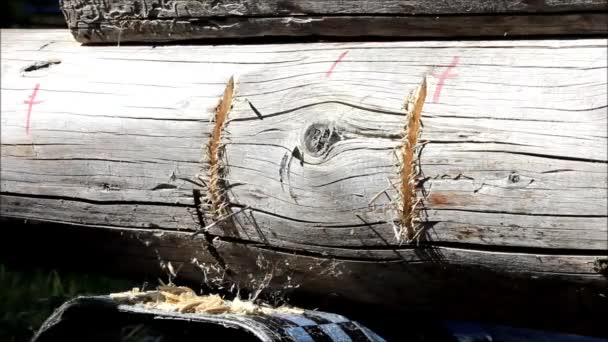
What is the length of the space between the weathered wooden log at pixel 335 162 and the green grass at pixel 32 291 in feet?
4.08

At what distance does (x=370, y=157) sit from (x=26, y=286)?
2.76 m

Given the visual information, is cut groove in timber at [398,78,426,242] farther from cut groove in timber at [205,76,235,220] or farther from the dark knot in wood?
cut groove in timber at [205,76,235,220]

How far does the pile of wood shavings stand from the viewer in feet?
9.45

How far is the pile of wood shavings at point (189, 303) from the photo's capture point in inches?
113

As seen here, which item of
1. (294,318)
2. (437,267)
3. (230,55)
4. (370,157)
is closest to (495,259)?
(437,267)

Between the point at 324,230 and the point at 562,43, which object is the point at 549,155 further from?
the point at 324,230

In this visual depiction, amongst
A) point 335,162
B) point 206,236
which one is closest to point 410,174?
point 335,162

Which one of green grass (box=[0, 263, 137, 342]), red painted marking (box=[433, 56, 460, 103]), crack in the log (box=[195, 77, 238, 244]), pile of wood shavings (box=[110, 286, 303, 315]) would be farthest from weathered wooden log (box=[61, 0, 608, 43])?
green grass (box=[0, 263, 137, 342])

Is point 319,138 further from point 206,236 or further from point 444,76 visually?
point 206,236

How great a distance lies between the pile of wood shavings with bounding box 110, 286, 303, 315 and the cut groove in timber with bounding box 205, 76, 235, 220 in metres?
0.24

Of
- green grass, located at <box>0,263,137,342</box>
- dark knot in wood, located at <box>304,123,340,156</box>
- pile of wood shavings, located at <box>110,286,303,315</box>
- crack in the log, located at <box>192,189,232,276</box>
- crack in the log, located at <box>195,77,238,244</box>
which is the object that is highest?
dark knot in wood, located at <box>304,123,340,156</box>

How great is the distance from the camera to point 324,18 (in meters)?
2.95

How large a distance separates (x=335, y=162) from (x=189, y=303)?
60 centimetres

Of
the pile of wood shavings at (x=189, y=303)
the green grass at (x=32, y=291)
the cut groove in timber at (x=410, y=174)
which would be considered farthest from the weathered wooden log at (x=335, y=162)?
the green grass at (x=32, y=291)
